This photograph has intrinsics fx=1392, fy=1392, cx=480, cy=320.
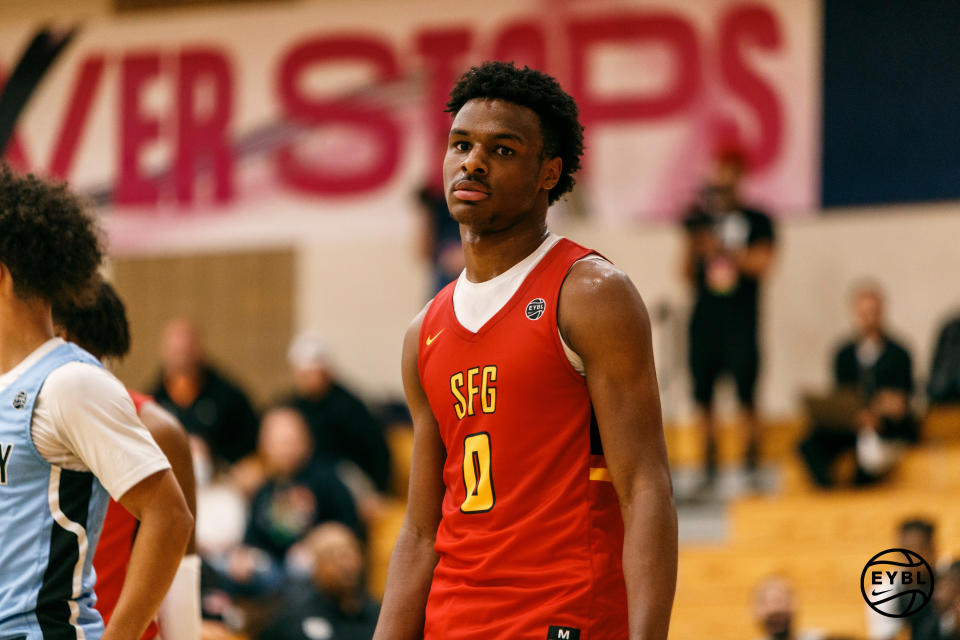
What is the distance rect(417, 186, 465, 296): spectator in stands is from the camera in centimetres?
967

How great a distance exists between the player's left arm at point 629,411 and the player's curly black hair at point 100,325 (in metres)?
1.34

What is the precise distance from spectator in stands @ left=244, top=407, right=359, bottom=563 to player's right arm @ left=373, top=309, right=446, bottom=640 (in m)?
5.89

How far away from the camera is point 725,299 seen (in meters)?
9.12

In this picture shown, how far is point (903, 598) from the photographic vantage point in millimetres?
6199

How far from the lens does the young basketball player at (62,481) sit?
9.12 ft

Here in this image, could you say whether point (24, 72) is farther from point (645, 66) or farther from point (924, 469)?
point (924, 469)

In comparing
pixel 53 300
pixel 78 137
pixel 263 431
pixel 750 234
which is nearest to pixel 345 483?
pixel 263 431

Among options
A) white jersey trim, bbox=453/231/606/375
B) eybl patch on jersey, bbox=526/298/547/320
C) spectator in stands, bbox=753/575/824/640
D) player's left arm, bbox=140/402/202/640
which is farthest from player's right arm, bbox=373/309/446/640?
spectator in stands, bbox=753/575/824/640

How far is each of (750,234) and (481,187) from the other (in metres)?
6.49

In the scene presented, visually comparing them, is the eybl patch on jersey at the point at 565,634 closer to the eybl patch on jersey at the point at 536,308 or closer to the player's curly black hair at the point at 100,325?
the eybl patch on jersey at the point at 536,308

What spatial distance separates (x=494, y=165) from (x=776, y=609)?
194 inches

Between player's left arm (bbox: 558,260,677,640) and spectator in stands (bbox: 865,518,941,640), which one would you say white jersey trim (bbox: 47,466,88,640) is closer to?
player's left arm (bbox: 558,260,677,640)

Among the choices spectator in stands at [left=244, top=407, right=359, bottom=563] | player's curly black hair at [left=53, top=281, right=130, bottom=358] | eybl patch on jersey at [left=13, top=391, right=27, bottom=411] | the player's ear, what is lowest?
spectator in stands at [left=244, top=407, right=359, bottom=563]

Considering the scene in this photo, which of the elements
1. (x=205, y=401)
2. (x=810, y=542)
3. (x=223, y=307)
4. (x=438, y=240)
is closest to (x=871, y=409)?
(x=810, y=542)
